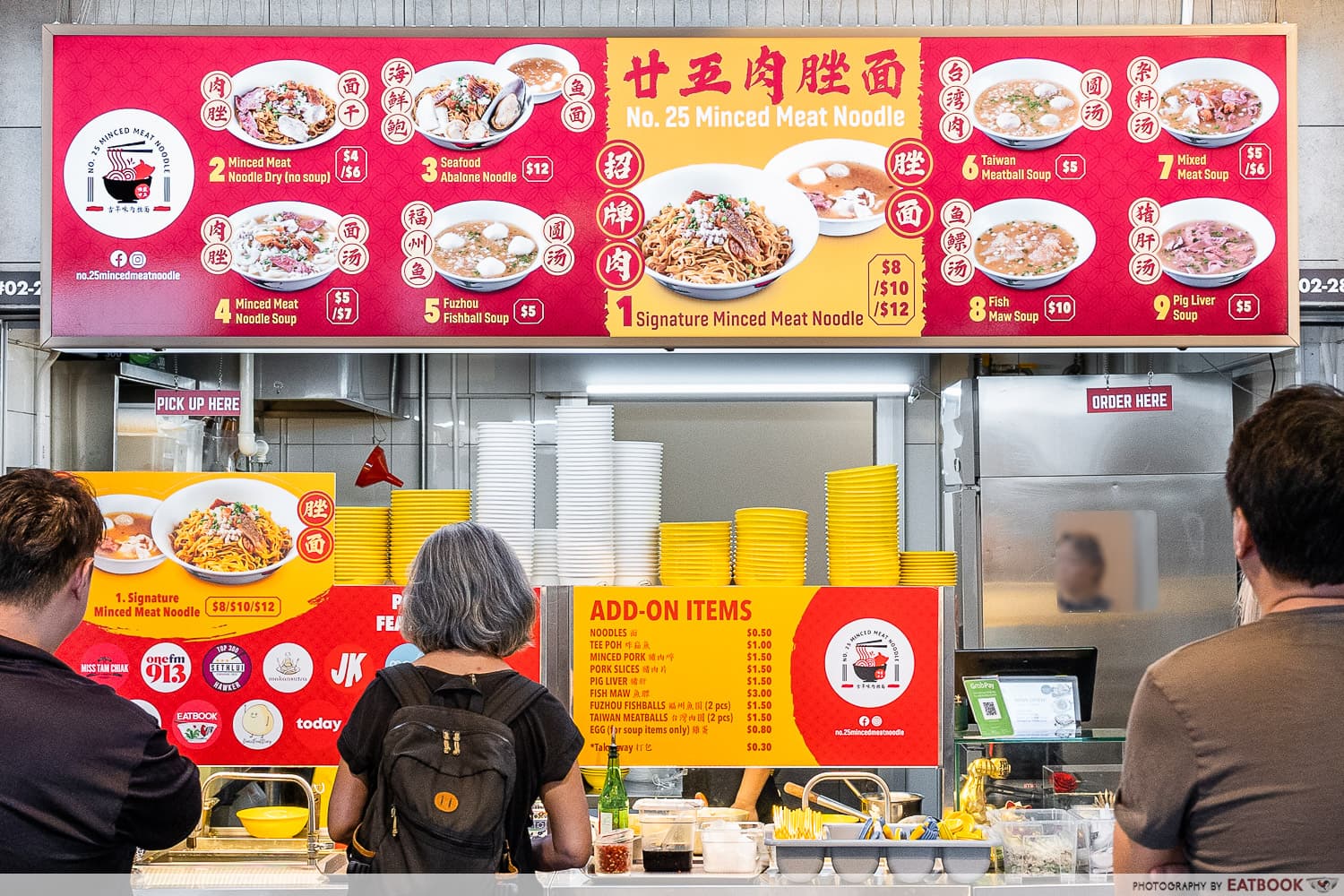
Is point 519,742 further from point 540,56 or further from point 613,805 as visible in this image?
point 540,56

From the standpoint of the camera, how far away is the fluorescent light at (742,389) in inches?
236

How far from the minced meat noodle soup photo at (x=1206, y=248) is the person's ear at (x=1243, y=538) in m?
2.28

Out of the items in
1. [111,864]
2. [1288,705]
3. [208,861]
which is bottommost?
[208,861]

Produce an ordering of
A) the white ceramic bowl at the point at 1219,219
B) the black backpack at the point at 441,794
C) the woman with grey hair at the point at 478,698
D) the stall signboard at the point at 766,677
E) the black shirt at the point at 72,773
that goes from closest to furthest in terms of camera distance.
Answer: the black shirt at the point at 72,773
the black backpack at the point at 441,794
the woman with grey hair at the point at 478,698
the white ceramic bowl at the point at 1219,219
the stall signboard at the point at 766,677

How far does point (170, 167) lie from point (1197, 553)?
4.57m

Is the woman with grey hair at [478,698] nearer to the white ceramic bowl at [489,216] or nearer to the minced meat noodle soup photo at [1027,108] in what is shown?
the white ceramic bowl at [489,216]

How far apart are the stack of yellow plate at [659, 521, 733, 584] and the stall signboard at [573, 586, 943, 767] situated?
0.21 ft

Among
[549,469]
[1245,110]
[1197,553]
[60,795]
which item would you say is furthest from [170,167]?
[1197,553]

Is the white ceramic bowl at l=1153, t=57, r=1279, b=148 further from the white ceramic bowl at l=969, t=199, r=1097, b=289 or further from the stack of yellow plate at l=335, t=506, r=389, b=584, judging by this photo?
the stack of yellow plate at l=335, t=506, r=389, b=584

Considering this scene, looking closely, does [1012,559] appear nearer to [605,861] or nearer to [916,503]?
[916,503]

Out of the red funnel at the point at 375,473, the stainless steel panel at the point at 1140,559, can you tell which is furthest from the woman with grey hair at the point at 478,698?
the stainless steel panel at the point at 1140,559

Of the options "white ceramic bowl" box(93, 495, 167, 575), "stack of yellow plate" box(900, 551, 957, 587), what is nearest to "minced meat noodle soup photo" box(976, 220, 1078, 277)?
"stack of yellow plate" box(900, 551, 957, 587)

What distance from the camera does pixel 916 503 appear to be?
6.26 meters

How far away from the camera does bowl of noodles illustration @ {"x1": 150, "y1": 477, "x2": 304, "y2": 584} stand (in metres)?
3.94
